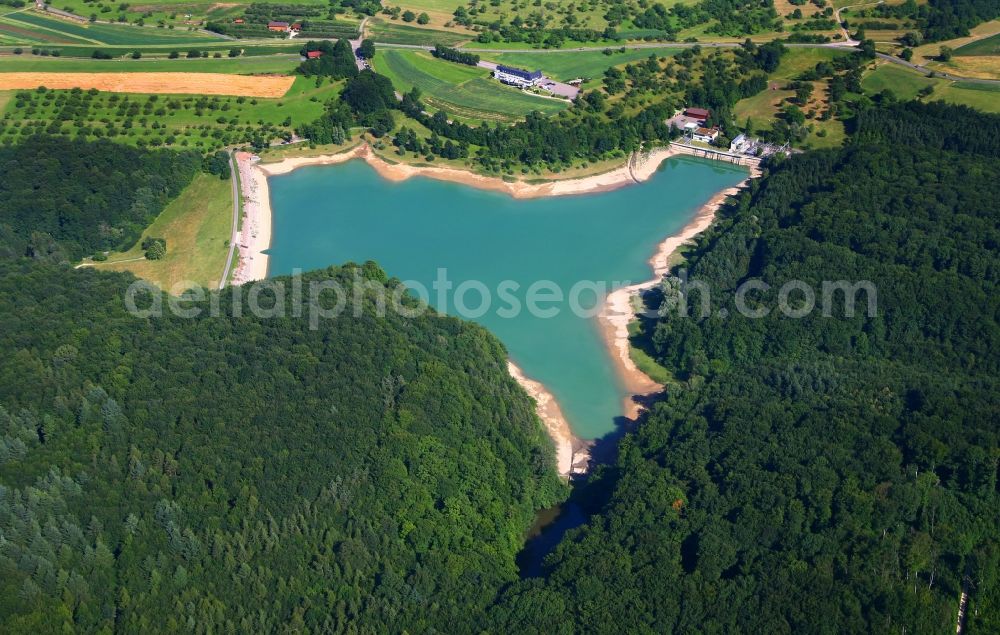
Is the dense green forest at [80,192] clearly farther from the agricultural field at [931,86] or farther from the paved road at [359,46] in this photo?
the agricultural field at [931,86]

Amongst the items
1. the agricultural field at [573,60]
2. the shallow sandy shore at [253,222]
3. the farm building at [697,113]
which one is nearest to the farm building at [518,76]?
the agricultural field at [573,60]

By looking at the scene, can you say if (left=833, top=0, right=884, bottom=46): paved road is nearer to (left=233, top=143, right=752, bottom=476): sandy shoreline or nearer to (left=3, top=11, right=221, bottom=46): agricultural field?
(left=233, top=143, right=752, bottom=476): sandy shoreline

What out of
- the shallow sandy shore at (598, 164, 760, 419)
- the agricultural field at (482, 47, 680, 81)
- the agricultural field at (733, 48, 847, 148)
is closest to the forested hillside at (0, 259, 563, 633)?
the shallow sandy shore at (598, 164, 760, 419)

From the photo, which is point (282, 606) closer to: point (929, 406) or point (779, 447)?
point (779, 447)

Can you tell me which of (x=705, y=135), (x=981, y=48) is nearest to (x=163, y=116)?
(x=705, y=135)

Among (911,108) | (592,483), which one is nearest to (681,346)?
(592,483)

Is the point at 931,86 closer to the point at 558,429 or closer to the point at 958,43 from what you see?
the point at 958,43
